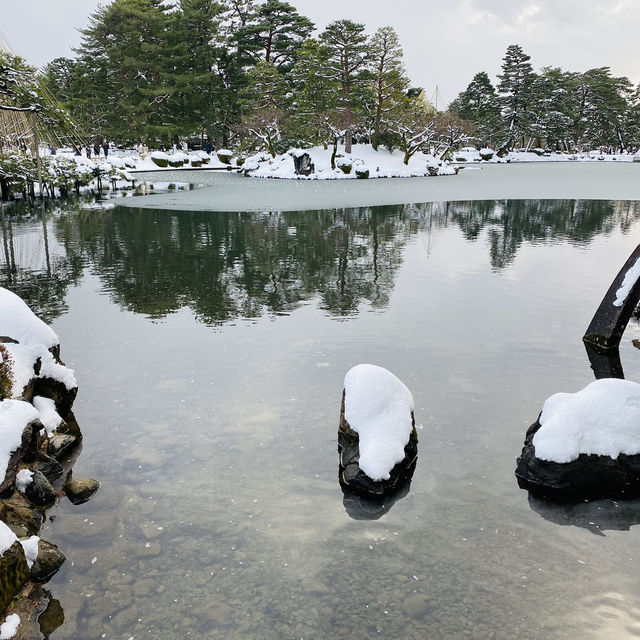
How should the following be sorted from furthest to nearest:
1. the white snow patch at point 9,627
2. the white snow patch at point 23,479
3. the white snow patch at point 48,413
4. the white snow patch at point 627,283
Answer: the white snow patch at point 627,283 → the white snow patch at point 48,413 → the white snow patch at point 23,479 → the white snow patch at point 9,627

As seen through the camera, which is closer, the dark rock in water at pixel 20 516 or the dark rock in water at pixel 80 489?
the dark rock in water at pixel 20 516

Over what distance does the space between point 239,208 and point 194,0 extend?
47857 mm

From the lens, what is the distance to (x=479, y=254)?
58.7ft

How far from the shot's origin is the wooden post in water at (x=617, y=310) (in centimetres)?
967

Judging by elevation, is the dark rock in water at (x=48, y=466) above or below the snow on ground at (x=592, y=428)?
below

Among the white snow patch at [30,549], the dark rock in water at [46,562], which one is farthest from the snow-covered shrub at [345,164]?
the white snow patch at [30,549]

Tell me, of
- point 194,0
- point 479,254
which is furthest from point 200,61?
point 479,254

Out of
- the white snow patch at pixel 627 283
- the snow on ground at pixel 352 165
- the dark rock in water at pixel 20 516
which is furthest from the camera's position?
the snow on ground at pixel 352 165

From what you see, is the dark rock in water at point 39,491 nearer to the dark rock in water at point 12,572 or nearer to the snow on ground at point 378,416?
the dark rock in water at point 12,572

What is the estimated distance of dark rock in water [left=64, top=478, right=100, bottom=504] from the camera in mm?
5750

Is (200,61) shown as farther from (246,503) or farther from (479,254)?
(246,503)

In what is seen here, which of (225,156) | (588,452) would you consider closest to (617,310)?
(588,452)

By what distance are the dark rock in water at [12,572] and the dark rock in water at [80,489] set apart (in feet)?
4.40

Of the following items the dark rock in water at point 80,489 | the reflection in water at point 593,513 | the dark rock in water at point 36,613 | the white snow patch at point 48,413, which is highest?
the white snow patch at point 48,413
